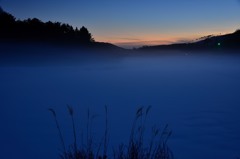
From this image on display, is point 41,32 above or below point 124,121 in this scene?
above

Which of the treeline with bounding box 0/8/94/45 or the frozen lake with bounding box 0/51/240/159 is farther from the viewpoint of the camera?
the treeline with bounding box 0/8/94/45

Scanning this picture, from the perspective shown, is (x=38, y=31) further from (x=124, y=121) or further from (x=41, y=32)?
(x=124, y=121)

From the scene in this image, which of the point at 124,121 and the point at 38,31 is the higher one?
the point at 38,31

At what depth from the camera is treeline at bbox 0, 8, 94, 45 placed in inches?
1222

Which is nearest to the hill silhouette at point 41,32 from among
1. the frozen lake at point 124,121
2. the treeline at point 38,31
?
the treeline at point 38,31

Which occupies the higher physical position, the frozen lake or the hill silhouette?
the hill silhouette

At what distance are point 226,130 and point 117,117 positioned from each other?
328 centimetres

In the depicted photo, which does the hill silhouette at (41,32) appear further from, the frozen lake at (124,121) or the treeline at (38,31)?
the frozen lake at (124,121)

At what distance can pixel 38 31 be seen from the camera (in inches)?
1318

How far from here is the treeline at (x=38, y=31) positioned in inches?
1222

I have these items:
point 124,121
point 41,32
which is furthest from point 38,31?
point 124,121

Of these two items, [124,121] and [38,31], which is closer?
[124,121]

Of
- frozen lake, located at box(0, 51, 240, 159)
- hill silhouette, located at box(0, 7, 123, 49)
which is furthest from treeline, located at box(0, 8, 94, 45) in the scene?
frozen lake, located at box(0, 51, 240, 159)

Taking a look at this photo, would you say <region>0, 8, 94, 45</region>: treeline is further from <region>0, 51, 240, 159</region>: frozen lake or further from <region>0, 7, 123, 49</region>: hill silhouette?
<region>0, 51, 240, 159</region>: frozen lake
